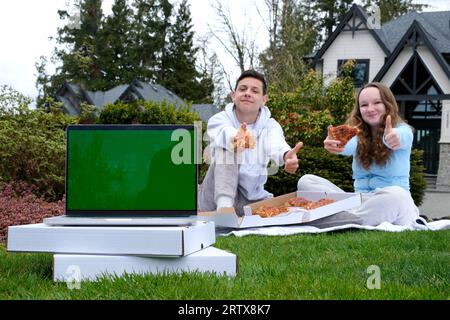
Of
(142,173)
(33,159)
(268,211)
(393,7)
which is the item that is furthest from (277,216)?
(393,7)

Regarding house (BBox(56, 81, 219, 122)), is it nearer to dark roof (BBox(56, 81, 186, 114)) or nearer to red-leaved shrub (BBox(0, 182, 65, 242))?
dark roof (BBox(56, 81, 186, 114))

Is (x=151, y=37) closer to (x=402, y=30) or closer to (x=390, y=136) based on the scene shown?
(x=402, y=30)

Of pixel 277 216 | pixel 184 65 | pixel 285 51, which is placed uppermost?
pixel 184 65

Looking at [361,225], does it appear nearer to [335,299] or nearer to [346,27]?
[335,299]

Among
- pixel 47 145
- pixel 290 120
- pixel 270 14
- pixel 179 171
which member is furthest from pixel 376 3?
pixel 179 171

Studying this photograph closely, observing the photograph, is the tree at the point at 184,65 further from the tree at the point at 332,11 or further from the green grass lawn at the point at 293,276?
the green grass lawn at the point at 293,276

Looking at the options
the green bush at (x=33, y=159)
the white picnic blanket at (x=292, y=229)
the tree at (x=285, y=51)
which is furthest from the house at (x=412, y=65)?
the white picnic blanket at (x=292, y=229)

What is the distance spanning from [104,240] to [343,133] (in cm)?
399

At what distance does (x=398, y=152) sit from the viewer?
6.53m

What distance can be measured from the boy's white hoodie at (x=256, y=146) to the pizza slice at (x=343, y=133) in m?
0.64

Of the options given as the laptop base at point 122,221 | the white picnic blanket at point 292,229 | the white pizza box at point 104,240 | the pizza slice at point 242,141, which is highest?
the pizza slice at point 242,141

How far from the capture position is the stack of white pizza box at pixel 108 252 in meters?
3.04

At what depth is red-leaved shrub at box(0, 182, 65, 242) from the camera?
6.79 metres

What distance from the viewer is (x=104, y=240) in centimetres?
307
